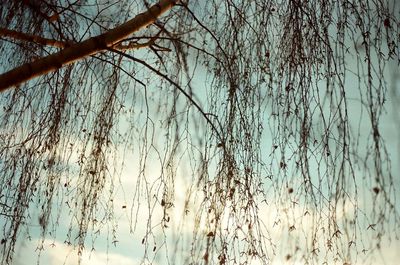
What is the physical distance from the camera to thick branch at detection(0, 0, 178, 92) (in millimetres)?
1883

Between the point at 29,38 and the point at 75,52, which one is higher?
the point at 29,38

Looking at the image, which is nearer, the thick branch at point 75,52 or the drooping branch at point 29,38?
the thick branch at point 75,52

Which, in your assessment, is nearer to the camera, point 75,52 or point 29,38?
point 75,52

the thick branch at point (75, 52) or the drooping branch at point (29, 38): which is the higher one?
the drooping branch at point (29, 38)

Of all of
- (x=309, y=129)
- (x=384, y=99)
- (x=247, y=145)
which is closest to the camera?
(x=384, y=99)

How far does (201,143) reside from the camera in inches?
76.3

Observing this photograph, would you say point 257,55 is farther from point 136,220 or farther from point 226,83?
point 136,220

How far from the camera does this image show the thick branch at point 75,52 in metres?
1.88

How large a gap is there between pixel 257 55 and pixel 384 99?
0.71 meters

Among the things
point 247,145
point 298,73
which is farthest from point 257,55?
point 247,145

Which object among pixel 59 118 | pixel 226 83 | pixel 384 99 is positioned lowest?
pixel 384 99

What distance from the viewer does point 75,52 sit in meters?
1.96

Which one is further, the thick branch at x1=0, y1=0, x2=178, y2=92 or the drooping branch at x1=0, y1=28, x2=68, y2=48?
the drooping branch at x1=0, y1=28, x2=68, y2=48

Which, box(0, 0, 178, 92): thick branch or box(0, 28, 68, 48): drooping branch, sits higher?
box(0, 28, 68, 48): drooping branch
